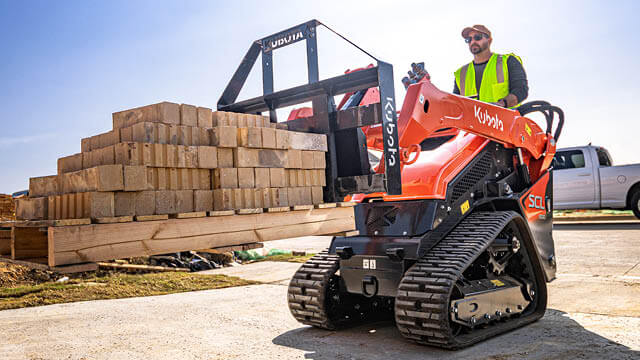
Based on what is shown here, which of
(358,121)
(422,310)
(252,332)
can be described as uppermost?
(358,121)

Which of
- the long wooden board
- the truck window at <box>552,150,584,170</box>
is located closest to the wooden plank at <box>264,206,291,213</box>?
the long wooden board

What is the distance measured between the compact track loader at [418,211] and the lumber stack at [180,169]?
1.36 feet

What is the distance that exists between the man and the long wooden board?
282cm

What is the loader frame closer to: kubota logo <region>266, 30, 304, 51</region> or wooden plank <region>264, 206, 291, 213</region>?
kubota logo <region>266, 30, 304, 51</region>

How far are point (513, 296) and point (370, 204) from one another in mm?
1612

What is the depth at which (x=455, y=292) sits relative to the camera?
177 inches

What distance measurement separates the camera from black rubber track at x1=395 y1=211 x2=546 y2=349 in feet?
13.6

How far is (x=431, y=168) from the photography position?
16.8ft

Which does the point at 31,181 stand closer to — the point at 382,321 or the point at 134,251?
the point at 134,251

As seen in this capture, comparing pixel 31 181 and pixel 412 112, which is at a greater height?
pixel 412 112

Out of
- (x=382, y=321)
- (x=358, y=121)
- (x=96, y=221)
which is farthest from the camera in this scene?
(x=382, y=321)

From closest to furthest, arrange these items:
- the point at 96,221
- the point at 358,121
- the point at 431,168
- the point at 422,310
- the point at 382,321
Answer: the point at 96,221 → the point at 422,310 → the point at 358,121 → the point at 431,168 → the point at 382,321

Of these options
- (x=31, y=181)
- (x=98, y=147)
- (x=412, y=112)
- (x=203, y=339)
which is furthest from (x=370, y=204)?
(x=31, y=181)

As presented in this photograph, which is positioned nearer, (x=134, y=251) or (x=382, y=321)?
(x=134, y=251)
